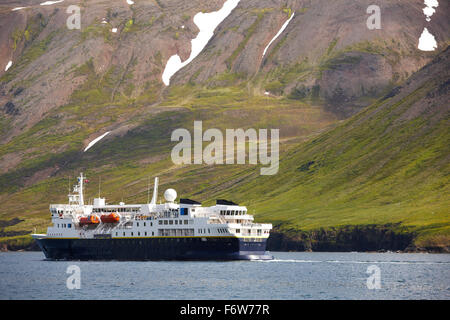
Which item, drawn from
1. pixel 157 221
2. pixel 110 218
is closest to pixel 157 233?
pixel 157 221

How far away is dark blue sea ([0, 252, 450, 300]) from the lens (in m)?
85.9

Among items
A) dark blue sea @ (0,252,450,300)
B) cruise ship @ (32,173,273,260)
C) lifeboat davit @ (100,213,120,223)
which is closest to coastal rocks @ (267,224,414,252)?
dark blue sea @ (0,252,450,300)

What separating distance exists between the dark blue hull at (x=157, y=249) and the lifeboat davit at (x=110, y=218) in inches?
143

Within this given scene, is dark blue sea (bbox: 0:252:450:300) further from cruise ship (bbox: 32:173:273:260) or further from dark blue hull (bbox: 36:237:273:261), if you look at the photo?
cruise ship (bbox: 32:173:273:260)

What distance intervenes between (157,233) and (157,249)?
9.45 feet

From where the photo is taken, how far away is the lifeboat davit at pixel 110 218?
5517 inches

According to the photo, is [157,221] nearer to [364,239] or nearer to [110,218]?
[110,218]

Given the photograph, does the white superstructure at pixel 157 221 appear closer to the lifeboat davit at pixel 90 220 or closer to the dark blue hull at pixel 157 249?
the lifeboat davit at pixel 90 220

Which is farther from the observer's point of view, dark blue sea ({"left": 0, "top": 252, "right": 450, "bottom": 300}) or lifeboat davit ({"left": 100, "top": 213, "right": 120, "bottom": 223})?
lifeboat davit ({"left": 100, "top": 213, "right": 120, "bottom": 223})

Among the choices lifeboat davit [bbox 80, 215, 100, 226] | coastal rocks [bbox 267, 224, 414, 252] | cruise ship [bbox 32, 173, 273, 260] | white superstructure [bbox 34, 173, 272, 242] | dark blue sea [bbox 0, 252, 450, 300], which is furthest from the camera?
coastal rocks [bbox 267, 224, 414, 252]

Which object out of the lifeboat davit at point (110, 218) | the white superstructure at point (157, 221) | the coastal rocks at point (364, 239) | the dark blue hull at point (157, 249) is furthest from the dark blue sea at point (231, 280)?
the coastal rocks at point (364, 239)

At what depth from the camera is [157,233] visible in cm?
13438
